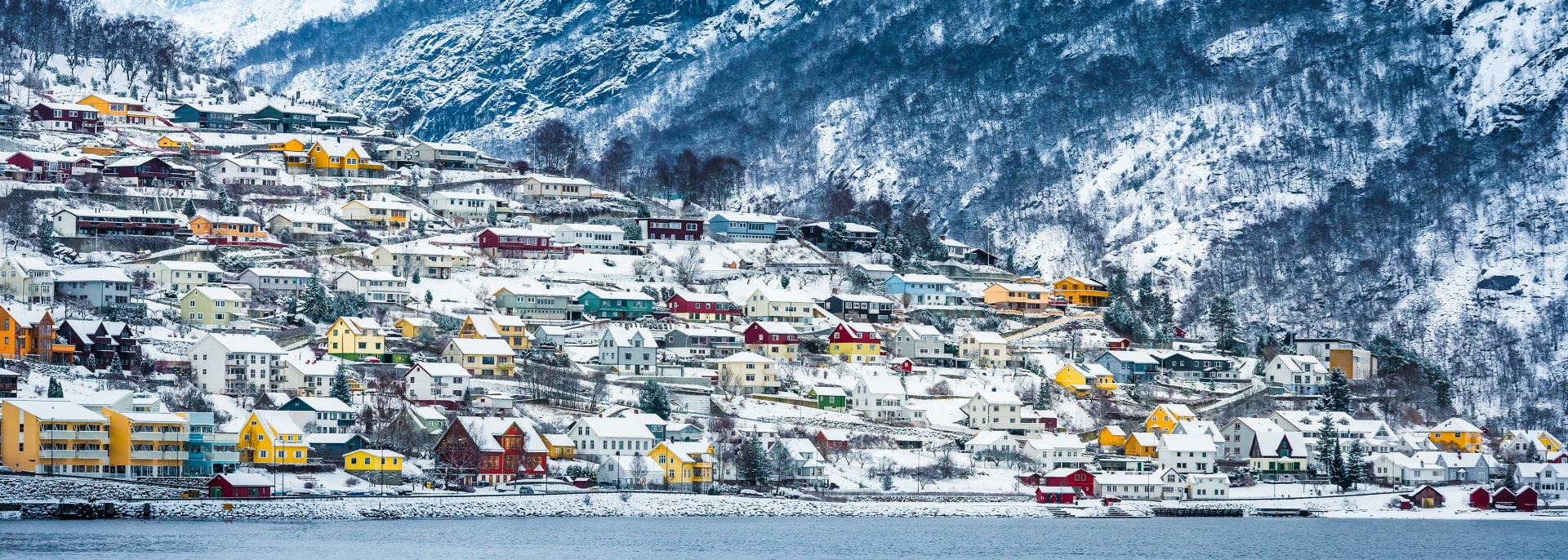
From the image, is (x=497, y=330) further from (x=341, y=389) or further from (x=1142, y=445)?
(x=1142, y=445)

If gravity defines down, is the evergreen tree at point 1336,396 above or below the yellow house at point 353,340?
below

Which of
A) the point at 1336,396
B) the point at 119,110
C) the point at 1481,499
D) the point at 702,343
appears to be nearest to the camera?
the point at 1481,499

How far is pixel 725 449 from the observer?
9812cm

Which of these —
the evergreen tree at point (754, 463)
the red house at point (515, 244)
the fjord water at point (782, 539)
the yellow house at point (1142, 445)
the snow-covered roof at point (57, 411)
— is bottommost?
the fjord water at point (782, 539)

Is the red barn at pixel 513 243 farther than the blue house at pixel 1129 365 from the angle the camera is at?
Yes

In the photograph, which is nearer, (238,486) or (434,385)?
(238,486)

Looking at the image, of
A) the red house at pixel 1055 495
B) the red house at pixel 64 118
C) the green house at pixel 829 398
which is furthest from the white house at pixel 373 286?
the red house at pixel 1055 495

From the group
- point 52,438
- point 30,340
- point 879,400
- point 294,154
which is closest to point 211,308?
point 30,340

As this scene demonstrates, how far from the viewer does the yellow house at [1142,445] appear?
10631 centimetres

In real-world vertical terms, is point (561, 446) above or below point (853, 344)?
below

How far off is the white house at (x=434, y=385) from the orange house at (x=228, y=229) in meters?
25.6

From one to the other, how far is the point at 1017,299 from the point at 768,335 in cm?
2265

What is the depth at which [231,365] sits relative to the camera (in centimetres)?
9906

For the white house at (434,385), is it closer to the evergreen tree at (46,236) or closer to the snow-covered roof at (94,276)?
the snow-covered roof at (94,276)
